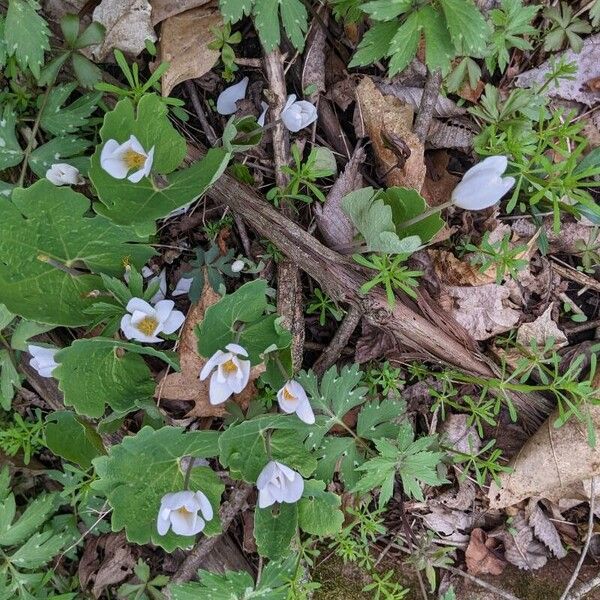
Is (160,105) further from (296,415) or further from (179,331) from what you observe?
(296,415)

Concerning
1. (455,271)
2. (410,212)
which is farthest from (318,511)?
(410,212)

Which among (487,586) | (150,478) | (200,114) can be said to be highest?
(200,114)

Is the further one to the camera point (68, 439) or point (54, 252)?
point (68, 439)

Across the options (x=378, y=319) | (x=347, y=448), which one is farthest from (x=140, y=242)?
(x=347, y=448)

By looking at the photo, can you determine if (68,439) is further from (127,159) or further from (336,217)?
(336,217)

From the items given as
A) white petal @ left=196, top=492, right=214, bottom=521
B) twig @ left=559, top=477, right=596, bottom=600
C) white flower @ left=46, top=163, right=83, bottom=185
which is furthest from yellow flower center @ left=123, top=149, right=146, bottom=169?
twig @ left=559, top=477, right=596, bottom=600

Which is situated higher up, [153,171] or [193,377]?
[153,171]

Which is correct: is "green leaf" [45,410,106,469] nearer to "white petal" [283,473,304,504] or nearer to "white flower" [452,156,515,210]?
"white petal" [283,473,304,504]
